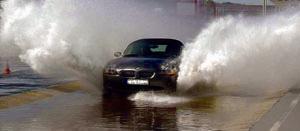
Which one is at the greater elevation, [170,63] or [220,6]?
[170,63]

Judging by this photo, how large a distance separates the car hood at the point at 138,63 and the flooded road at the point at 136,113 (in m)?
0.73

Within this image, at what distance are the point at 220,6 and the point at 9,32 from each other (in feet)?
113

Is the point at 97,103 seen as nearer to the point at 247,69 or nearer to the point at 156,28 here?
the point at 247,69

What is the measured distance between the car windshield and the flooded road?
131 centimetres

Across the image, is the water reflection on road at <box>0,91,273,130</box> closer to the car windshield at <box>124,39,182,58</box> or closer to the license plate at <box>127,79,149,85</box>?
the license plate at <box>127,79,149,85</box>

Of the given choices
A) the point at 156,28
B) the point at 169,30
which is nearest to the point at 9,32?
the point at 156,28

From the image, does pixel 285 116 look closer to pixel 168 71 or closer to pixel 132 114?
pixel 132 114

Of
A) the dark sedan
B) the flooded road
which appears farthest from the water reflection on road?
the dark sedan

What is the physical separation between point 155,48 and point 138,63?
1720 mm

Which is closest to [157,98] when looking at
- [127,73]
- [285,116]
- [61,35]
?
[127,73]

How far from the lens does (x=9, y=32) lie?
19.6 meters

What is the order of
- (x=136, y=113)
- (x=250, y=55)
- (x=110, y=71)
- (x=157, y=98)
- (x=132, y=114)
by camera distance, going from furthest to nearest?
(x=250, y=55) → (x=110, y=71) → (x=157, y=98) → (x=136, y=113) → (x=132, y=114)

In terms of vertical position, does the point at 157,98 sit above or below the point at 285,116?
below

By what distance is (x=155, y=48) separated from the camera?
16219mm
